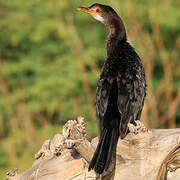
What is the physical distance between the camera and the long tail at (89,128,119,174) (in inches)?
175

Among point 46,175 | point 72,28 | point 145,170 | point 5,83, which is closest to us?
point 145,170

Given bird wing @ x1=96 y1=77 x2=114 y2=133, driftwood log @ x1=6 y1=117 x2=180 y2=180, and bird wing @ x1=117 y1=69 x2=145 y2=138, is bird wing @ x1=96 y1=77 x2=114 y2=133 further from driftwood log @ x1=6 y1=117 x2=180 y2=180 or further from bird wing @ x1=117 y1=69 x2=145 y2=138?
driftwood log @ x1=6 y1=117 x2=180 y2=180

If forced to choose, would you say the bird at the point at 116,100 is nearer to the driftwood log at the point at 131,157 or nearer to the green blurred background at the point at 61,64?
the driftwood log at the point at 131,157

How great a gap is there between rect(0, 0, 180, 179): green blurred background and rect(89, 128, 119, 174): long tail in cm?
627

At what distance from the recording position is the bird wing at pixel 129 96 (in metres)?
5.16

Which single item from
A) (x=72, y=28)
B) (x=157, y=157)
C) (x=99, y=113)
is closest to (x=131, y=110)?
(x=99, y=113)

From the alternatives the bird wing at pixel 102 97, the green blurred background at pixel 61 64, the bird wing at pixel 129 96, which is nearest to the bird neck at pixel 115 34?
the bird wing at pixel 129 96

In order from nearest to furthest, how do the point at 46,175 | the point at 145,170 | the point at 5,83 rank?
the point at 145,170, the point at 46,175, the point at 5,83

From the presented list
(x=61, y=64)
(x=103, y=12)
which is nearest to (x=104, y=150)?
(x=103, y=12)

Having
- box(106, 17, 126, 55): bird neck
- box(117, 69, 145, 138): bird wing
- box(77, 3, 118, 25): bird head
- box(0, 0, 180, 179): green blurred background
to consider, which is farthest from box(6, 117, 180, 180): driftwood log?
box(0, 0, 180, 179): green blurred background

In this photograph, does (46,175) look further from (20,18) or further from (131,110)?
(20,18)

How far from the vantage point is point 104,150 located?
15.1 ft

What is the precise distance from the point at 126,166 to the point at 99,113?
75 cm

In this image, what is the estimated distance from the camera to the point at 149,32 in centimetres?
1309
